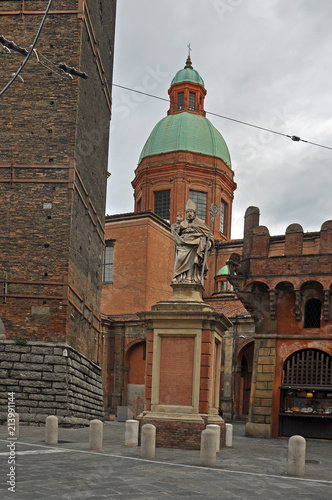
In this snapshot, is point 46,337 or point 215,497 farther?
point 46,337

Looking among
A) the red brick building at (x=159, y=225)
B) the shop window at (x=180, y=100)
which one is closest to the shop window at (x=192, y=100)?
the red brick building at (x=159, y=225)

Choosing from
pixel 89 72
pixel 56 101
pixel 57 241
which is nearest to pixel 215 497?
pixel 57 241

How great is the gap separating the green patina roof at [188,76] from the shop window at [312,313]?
3494 cm

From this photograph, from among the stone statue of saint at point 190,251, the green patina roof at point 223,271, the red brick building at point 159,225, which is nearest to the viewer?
the stone statue of saint at point 190,251

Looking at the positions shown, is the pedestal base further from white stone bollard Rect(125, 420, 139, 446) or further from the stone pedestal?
white stone bollard Rect(125, 420, 139, 446)

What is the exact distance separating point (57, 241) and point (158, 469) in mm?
13868

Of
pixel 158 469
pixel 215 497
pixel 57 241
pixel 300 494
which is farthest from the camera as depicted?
pixel 57 241

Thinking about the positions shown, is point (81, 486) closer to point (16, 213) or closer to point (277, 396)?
point (277, 396)

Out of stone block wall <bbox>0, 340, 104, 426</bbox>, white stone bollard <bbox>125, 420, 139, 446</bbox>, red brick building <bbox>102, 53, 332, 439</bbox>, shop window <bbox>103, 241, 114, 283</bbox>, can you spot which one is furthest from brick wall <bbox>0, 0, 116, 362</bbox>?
shop window <bbox>103, 241, 114, 283</bbox>

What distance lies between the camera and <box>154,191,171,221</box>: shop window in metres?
50.7

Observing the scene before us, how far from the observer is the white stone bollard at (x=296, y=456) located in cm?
1166

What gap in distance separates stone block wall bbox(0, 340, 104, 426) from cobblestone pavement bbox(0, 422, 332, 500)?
669 centimetres

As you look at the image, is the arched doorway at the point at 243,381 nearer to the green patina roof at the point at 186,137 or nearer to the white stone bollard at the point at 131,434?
the green patina roof at the point at 186,137

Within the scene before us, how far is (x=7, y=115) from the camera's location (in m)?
25.5
